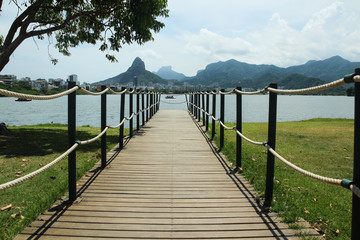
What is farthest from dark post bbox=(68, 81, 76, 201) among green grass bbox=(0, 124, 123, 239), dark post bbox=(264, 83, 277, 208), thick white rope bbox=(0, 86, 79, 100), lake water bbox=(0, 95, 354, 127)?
lake water bbox=(0, 95, 354, 127)

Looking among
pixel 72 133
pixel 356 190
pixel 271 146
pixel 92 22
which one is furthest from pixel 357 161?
pixel 92 22

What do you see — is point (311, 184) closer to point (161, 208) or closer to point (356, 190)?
point (161, 208)

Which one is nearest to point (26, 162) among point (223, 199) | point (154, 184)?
point (154, 184)

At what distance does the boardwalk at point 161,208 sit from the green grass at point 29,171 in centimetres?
26

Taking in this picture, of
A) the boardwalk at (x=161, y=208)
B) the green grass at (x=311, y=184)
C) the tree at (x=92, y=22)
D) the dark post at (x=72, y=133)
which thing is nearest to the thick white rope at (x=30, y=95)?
the dark post at (x=72, y=133)

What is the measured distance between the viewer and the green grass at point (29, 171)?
11.1ft

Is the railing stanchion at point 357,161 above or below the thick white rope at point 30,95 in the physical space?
below

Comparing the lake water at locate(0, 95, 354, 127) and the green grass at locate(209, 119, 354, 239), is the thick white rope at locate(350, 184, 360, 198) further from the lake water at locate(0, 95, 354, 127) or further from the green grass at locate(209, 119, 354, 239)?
the lake water at locate(0, 95, 354, 127)

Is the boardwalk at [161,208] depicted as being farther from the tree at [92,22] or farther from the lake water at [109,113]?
the lake water at [109,113]

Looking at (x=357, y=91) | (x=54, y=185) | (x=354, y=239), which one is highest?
(x=357, y=91)

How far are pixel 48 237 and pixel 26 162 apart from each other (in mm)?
4083

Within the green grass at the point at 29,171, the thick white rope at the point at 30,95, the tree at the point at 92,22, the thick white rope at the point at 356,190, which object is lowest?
the green grass at the point at 29,171

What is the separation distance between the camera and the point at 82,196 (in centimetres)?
393

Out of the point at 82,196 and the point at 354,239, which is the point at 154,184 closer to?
the point at 82,196
